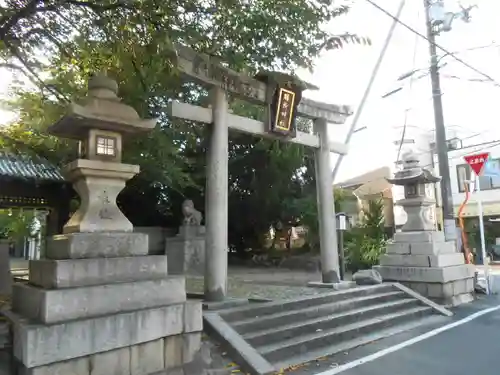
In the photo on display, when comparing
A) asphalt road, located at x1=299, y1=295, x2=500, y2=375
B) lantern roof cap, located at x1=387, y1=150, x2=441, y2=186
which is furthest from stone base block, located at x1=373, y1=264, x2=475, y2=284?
lantern roof cap, located at x1=387, y1=150, x2=441, y2=186

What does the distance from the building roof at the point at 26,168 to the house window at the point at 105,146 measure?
7.76 m

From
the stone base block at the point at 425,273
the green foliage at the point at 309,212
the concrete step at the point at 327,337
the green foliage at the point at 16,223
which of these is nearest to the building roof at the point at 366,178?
the green foliage at the point at 309,212

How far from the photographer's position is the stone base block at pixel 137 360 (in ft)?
14.1

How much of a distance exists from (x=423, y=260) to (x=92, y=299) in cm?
874

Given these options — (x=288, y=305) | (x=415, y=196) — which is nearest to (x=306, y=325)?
(x=288, y=305)

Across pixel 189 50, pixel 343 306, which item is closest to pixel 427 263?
pixel 343 306

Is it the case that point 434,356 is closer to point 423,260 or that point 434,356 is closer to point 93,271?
point 423,260

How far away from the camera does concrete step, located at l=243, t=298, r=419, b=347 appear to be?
6.23 meters

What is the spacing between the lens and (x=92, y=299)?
4727 millimetres

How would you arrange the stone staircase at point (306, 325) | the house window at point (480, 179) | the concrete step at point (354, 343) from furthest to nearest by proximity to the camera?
the house window at point (480, 179) < the concrete step at point (354, 343) < the stone staircase at point (306, 325)

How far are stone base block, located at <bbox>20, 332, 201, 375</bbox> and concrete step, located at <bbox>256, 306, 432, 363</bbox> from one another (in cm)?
114

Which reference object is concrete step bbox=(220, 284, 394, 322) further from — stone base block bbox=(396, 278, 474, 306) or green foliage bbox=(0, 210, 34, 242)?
green foliage bbox=(0, 210, 34, 242)

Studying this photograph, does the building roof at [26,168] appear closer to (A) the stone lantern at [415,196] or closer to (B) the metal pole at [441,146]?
(A) the stone lantern at [415,196]

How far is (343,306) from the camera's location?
815 centimetres
